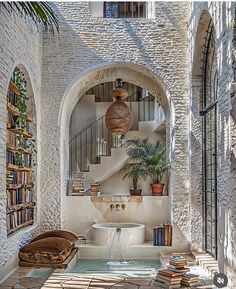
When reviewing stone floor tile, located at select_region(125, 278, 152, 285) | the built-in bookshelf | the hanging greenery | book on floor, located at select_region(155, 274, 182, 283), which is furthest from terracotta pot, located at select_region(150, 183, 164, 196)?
book on floor, located at select_region(155, 274, 182, 283)

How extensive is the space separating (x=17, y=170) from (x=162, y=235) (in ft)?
9.00

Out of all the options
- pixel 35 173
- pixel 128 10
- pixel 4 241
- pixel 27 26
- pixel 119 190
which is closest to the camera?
pixel 4 241

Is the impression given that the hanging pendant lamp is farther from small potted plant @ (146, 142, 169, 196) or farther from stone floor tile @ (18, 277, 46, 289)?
stone floor tile @ (18, 277, 46, 289)

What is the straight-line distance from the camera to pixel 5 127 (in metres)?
5.16

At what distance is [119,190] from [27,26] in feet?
16.6

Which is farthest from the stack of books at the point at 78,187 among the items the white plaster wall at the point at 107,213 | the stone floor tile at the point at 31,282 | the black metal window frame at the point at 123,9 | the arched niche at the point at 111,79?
the black metal window frame at the point at 123,9

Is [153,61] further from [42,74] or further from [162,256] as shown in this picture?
[162,256]

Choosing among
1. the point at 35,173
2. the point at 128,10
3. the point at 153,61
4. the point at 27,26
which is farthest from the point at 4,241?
the point at 128,10

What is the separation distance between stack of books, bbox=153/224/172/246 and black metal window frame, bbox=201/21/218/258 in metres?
0.67

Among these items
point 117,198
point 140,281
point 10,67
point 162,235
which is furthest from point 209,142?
point 10,67

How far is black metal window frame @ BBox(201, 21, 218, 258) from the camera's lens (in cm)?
613

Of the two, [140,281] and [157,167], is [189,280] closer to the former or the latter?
[140,281]

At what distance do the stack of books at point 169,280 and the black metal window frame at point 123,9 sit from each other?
6.12 metres

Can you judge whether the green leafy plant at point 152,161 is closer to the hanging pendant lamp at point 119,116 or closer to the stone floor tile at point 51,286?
the hanging pendant lamp at point 119,116
